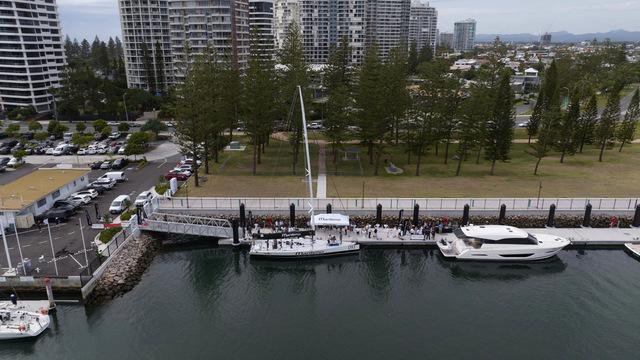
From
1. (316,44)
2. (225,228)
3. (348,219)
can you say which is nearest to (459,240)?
(348,219)

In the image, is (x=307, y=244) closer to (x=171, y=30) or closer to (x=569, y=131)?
(x=569, y=131)

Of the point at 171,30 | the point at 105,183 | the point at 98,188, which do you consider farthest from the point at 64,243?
the point at 171,30

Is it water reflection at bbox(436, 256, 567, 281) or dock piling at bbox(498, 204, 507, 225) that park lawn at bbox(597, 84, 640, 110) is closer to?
dock piling at bbox(498, 204, 507, 225)

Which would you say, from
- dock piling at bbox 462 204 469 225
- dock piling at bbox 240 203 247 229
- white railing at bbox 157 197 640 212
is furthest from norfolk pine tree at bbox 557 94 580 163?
dock piling at bbox 240 203 247 229

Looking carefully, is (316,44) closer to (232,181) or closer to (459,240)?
(232,181)

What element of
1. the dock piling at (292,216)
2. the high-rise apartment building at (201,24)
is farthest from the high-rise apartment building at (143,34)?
the dock piling at (292,216)

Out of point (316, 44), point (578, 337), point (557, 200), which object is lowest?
point (578, 337)
